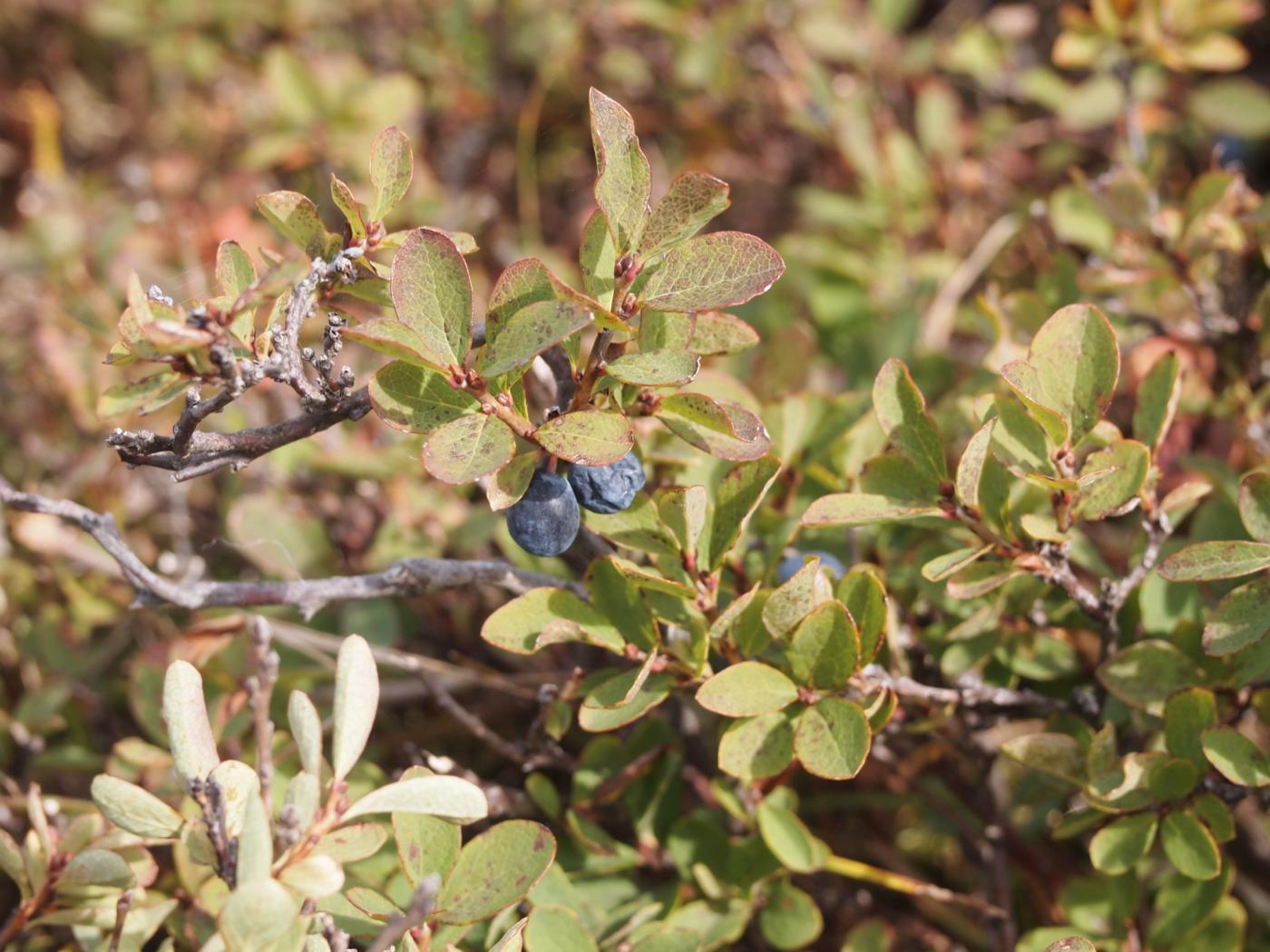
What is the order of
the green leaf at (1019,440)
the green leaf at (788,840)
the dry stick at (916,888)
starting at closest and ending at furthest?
the green leaf at (1019,440)
the green leaf at (788,840)
the dry stick at (916,888)

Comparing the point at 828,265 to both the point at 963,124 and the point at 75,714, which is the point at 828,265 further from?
the point at 75,714

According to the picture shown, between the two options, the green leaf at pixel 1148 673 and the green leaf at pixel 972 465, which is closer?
the green leaf at pixel 972 465

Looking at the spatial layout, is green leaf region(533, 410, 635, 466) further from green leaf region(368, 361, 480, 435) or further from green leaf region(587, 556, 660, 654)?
green leaf region(587, 556, 660, 654)

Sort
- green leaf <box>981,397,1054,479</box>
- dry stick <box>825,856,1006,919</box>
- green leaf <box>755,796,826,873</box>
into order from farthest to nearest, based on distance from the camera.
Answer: dry stick <box>825,856,1006,919</box> < green leaf <box>755,796,826,873</box> < green leaf <box>981,397,1054,479</box>

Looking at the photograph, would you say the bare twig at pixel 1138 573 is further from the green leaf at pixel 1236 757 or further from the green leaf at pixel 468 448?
the green leaf at pixel 468 448

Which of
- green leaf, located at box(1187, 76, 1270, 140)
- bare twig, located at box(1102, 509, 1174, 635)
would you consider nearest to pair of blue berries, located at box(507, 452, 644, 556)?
bare twig, located at box(1102, 509, 1174, 635)

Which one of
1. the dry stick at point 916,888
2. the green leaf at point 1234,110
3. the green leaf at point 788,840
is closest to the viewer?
the green leaf at point 788,840

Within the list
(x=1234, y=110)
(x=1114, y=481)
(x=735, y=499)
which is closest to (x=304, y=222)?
(x=735, y=499)

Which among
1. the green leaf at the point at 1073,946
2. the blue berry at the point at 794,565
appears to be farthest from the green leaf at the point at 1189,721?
the blue berry at the point at 794,565

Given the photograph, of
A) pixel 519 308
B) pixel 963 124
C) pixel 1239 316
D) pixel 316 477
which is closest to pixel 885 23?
pixel 963 124
